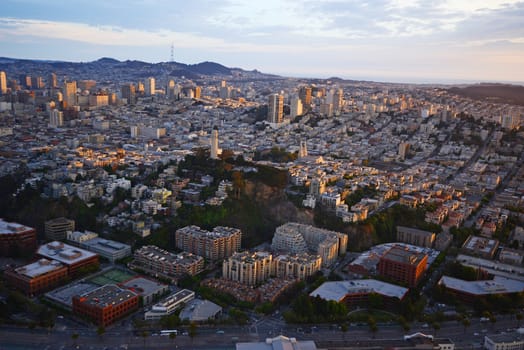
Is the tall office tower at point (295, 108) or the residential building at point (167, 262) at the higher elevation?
the tall office tower at point (295, 108)

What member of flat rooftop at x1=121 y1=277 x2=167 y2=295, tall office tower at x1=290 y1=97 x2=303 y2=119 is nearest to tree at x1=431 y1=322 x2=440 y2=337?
flat rooftop at x1=121 y1=277 x2=167 y2=295

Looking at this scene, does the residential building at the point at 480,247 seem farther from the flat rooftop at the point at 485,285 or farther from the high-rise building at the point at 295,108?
the high-rise building at the point at 295,108

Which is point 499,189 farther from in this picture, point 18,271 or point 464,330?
point 18,271

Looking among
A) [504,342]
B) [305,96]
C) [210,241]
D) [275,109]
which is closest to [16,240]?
[210,241]

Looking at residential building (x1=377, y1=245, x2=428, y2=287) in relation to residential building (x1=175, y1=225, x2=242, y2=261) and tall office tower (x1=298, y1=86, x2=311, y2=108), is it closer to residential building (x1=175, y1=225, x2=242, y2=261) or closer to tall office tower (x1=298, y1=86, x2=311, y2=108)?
residential building (x1=175, y1=225, x2=242, y2=261)

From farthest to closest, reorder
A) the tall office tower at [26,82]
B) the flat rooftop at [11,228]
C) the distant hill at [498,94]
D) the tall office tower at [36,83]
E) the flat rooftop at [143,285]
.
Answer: the tall office tower at [36,83]
the tall office tower at [26,82]
the distant hill at [498,94]
the flat rooftop at [11,228]
the flat rooftop at [143,285]

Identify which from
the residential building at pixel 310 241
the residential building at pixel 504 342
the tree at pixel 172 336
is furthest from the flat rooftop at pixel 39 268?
the residential building at pixel 504 342
